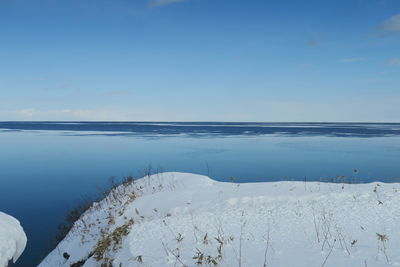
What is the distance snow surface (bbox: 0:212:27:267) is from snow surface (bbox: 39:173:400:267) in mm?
1224

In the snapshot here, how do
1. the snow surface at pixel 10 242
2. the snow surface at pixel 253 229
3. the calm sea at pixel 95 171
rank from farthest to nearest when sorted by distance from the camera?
the calm sea at pixel 95 171 → the snow surface at pixel 10 242 → the snow surface at pixel 253 229

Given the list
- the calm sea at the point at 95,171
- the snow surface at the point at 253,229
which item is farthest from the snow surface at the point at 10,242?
the snow surface at the point at 253,229

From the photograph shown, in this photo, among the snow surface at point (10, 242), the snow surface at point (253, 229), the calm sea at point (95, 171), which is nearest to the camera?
the snow surface at point (253, 229)

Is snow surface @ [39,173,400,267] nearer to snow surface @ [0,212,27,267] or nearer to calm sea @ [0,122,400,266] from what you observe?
snow surface @ [0,212,27,267]

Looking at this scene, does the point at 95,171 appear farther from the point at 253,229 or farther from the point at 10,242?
the point at 253,229

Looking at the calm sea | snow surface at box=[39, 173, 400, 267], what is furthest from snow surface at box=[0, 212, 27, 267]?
snow surface at box=[39, 173, 400, 267]

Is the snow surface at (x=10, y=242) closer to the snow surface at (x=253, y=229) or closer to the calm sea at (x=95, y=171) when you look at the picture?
the calm sea at (x=95, y=171)

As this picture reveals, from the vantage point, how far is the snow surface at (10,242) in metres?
8.27

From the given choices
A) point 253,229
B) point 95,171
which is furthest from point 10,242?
point 95,171

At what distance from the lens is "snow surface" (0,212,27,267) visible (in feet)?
27.1

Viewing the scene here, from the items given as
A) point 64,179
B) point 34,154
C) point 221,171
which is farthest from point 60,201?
point 34,154

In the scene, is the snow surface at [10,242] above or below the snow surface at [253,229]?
below

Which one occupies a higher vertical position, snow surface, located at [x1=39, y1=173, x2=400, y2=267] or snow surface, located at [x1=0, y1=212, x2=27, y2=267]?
snow surface, located at [x1=39, y1=173, x2=400, y2=267]

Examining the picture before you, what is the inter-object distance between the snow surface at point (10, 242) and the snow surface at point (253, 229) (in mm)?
1224
